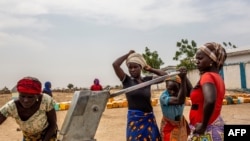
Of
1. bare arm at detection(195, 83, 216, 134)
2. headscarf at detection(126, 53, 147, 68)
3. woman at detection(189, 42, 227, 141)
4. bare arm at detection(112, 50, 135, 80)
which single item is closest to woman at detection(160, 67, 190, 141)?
headscarf at detection(126, 53, 147, 68)

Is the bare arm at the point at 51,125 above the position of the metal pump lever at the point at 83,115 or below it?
below

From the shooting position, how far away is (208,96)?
3148 mm

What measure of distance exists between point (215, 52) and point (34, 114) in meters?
1.71

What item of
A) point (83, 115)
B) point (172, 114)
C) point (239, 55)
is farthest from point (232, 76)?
point (83, 115)

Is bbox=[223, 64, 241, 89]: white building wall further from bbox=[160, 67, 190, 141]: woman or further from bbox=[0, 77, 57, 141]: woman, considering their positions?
bbox=[0, 77, 57, 141]: woman

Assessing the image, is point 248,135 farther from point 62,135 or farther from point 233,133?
point 62,135

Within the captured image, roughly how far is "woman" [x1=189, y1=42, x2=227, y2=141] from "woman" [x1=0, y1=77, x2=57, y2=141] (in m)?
1.31

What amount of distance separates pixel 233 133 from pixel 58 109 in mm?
14727

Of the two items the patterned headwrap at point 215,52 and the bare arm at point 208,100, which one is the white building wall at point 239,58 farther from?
the bare arm at point 208,100

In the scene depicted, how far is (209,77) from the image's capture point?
3232mm

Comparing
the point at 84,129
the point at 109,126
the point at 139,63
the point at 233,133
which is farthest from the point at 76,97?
the point at 109,126

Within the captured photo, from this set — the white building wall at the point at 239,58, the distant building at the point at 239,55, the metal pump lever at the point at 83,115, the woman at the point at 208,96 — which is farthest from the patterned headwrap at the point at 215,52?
the white building wall at the point at 239,58

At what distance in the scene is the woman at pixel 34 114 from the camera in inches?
143

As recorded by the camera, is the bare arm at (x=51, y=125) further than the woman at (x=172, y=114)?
No
